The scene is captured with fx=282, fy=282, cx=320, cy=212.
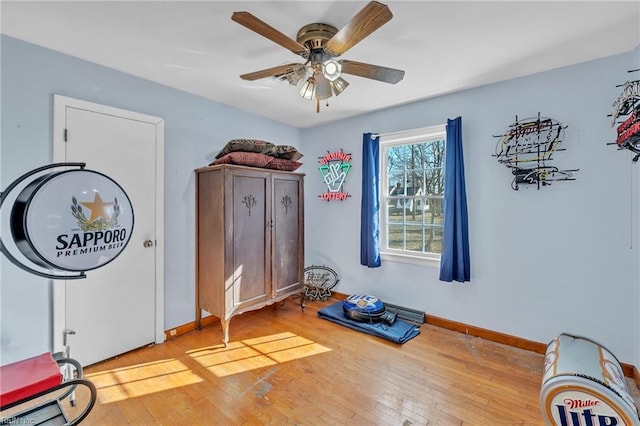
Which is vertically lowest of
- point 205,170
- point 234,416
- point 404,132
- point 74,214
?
point 234,416

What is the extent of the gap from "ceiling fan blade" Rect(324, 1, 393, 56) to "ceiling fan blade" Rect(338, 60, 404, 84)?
0.13 meters

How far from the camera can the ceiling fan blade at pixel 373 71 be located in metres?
1.86

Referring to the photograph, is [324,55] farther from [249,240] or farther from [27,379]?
[27,379]

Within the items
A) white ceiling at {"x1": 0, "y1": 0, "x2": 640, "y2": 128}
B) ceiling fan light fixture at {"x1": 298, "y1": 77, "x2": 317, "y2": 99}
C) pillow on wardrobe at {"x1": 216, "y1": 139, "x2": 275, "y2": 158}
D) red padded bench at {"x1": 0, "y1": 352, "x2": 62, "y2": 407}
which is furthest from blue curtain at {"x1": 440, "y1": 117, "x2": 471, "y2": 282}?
red padded bench at {"x1": 0, "y1": 352, "x2": 62, "y2": 407}

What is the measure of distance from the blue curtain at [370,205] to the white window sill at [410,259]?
0.36 ft

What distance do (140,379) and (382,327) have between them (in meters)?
2.17

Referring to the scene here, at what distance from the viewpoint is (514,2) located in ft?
5.42

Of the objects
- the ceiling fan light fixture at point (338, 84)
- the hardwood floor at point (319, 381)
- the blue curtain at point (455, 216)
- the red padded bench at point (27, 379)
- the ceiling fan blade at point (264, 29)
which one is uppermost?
the ceiling fan blade at point (264, 29)

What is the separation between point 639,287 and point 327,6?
3.00m

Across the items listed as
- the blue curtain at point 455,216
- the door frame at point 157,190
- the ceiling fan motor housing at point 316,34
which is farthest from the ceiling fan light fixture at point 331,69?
the door frame at point 157,190

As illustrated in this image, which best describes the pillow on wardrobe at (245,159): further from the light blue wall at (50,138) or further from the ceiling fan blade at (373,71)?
the ceiling fan blade at (373,71)

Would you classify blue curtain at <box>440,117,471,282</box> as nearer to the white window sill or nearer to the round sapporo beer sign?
the white window sill

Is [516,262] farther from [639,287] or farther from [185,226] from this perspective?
[185,226]

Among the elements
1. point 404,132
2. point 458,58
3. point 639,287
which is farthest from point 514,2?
point 639,287
